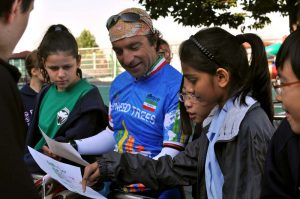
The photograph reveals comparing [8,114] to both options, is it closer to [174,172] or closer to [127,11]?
[174,172]

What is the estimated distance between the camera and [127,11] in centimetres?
259

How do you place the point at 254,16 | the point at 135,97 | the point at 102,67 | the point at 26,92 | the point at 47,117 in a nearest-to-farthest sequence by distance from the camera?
the point at 135,97 < the point at 47,117 < the point at 26,92 < the point at 254,16 < the point at 102,67

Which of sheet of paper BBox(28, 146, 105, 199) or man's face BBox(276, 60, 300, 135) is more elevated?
man's face BBox(276, 60, 300, 135)

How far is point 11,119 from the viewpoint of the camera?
1.27 m

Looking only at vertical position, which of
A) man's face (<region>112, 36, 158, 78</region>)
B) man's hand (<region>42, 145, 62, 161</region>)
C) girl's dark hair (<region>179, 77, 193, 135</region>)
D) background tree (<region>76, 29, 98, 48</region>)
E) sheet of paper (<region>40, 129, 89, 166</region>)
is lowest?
background tree (<region>76, 29, 98, 48</region>)

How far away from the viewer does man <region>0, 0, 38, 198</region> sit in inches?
48.2

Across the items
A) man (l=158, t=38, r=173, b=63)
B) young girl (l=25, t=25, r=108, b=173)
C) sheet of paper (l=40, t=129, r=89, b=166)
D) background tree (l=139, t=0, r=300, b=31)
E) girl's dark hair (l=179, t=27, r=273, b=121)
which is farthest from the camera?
background tree (l=139, t=0, r=300, b=31)

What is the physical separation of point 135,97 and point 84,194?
24.0 inches

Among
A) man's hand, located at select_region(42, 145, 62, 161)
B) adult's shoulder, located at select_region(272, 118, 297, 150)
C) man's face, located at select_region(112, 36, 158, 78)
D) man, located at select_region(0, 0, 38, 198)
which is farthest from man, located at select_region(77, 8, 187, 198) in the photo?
man, located at select_region(0, 0, 38, 198)

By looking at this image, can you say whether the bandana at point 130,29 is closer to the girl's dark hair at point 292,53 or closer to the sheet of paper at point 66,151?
the sheet of paper at point 66,151

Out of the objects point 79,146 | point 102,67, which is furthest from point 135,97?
point 102,67

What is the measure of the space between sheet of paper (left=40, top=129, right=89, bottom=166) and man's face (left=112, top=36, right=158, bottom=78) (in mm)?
520

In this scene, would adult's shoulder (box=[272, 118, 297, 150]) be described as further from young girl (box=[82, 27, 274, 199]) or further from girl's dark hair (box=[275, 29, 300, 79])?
girl's dark hair (box=[275, 29, 300, 79])

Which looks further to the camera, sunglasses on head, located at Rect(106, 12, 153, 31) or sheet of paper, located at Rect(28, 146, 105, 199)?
sunglasses on head, located at Rect(106, 12, 153, 31)
